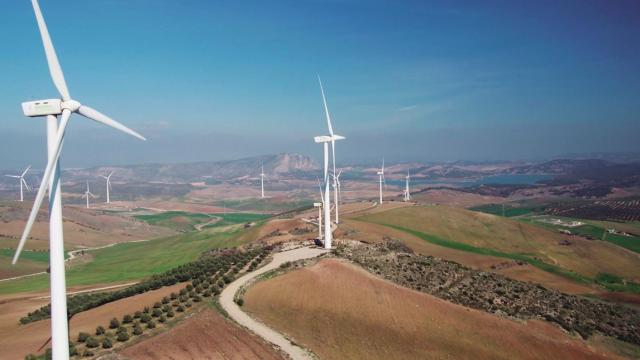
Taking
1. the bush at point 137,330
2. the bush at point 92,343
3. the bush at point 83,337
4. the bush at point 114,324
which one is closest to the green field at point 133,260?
the bush at point 114,324

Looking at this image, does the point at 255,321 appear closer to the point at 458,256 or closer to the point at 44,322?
the point at 44,322

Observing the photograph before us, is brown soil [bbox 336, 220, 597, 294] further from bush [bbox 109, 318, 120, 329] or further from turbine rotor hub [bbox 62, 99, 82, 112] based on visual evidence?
turbine rotor hub [bbox 62, 99, 82, 112]

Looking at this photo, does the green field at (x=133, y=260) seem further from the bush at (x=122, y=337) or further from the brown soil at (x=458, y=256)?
the bush at (x=122, y=337)

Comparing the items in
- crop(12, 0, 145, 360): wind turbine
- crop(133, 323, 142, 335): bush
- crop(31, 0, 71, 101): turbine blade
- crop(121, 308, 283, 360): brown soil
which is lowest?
crop(121, 308, 283, 360): brown soil

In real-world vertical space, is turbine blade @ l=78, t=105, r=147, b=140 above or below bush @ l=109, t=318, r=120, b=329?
above

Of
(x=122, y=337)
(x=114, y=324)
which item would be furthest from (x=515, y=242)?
(x=122, y=337)

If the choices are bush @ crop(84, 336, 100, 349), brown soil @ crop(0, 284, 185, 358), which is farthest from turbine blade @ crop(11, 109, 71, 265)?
brown soil @ crop(0, 284, 185, 358)
